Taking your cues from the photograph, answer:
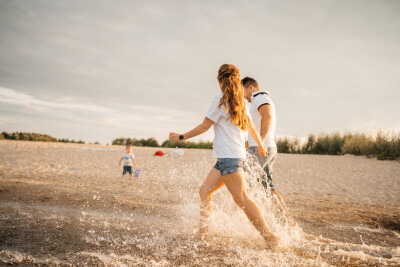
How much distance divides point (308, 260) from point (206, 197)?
4.77ft

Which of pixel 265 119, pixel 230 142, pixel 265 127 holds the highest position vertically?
pixel 265 119

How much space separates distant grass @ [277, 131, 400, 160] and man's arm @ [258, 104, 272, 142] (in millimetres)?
14663

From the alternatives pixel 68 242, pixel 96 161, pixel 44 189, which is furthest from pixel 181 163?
pixel 68 242

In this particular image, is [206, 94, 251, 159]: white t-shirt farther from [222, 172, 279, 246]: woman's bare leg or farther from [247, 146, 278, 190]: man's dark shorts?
[247, 146, 278, 190]: man's dark shorts

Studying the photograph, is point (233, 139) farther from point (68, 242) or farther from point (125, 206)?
point (125, 206)

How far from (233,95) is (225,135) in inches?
19.5

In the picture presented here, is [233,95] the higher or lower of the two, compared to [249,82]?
lower

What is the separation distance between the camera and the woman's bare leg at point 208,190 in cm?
360

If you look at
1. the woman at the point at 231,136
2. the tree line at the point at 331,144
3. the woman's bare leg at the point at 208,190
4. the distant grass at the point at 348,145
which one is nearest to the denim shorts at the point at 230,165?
the woman at the point at 231,136

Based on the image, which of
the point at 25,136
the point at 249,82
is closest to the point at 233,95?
the point at 249,82

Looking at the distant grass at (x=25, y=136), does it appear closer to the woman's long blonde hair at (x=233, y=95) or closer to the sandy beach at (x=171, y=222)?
the sandy beach at (x=171, y=222)

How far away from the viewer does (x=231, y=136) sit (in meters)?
3.42

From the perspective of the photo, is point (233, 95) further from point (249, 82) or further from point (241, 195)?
point (249, 82)

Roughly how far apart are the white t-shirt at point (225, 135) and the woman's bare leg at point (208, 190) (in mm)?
300
